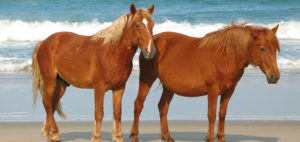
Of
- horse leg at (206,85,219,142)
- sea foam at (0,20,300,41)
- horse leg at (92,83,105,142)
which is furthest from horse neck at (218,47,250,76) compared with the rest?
sea foam at (0,20,300,41)

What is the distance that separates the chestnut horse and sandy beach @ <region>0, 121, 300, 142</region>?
2.10 feet

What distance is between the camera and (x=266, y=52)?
5848mm

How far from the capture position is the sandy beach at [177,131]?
6971mm

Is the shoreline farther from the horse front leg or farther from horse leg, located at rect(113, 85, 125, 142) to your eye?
horse leg, located at rect(113, 85, 125, 142)

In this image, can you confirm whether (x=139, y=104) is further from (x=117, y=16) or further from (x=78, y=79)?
(x=117, y=16)

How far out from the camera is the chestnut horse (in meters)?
5.88

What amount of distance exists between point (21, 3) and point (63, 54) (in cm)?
2491

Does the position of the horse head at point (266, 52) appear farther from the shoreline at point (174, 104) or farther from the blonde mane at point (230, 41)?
the shoreline at point (174, 104)

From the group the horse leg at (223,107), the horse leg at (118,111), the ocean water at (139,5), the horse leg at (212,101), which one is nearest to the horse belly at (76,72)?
the horse leg at (118,111)

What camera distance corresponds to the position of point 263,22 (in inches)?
1003

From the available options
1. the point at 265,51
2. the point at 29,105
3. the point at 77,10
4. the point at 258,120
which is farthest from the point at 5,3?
the point at 265,51

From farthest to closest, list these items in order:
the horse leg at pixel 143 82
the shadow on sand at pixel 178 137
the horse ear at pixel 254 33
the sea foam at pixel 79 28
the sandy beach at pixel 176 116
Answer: the sea foam at pixel 79 28
the sandy beach at pixel 176 116
the shadow on sand at pixel 178 137
the horse leg at pixel 143 82
the horse ear at pixel 254 33

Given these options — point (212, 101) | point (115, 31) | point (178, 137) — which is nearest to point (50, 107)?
point (115, 31)

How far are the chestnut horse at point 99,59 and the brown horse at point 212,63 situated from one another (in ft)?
1.84
